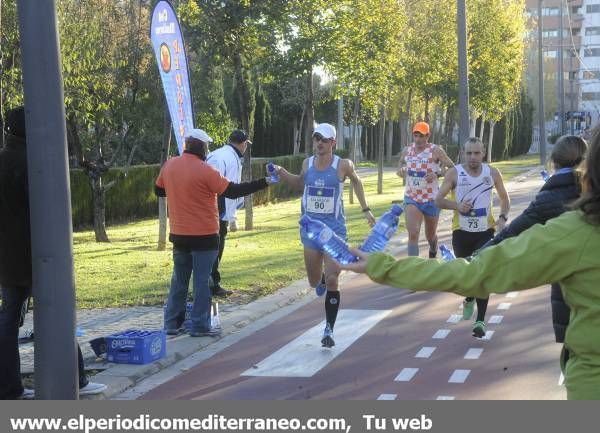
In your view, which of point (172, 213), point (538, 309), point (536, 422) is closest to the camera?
point (536, 422)

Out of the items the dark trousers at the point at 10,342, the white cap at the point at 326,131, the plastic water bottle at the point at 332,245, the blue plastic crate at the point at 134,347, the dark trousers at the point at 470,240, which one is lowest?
the blue plastic crate at the point at 134,347

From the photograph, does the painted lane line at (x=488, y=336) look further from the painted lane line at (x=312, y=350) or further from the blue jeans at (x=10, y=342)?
the blue jeans at (x=10, y=342)

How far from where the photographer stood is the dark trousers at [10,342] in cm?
679

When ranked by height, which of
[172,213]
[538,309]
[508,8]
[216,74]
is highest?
[508,8]

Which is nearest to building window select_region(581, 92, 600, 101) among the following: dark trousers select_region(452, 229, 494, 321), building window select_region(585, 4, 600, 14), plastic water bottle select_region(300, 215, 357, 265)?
building window select_region(585, 4, 600, 14)

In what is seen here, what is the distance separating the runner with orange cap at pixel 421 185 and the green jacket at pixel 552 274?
28.4 feet

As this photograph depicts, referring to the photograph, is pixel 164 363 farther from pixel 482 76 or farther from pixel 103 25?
pixel 482 76

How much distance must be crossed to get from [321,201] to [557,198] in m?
3.39

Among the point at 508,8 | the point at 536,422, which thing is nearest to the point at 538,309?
the point at 536,422

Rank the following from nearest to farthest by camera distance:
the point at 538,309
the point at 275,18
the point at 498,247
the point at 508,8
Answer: the point at 498,247
the point at 538,309
the point at 275,18
the point at 508,8

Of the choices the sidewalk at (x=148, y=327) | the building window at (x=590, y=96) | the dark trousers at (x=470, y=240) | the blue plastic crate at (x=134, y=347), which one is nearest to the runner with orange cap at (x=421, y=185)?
the sidewalk at (x=148, y=327)

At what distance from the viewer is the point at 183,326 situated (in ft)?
31.1

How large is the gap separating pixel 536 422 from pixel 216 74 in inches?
704

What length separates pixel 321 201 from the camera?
888 cm
